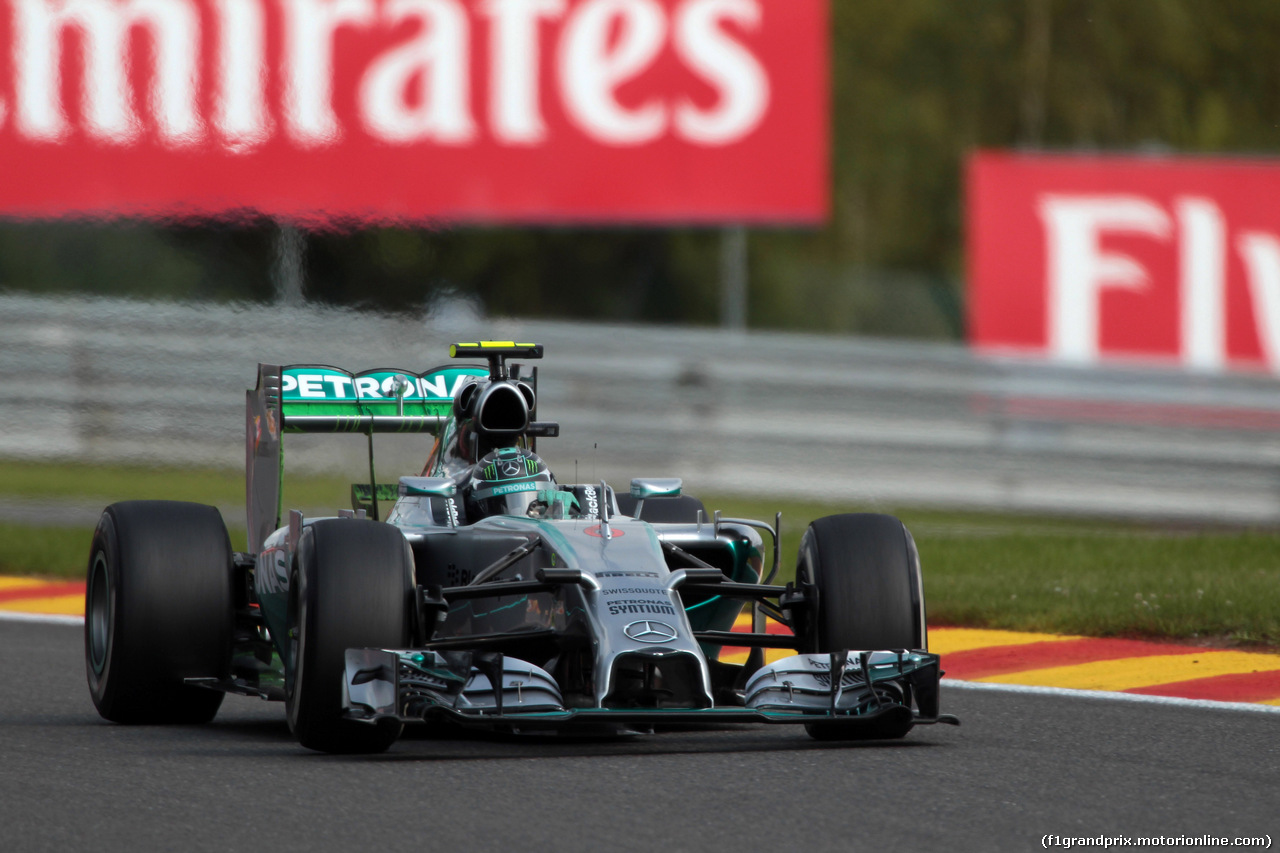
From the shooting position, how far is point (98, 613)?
7266 mm

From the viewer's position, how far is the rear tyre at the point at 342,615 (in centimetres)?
585

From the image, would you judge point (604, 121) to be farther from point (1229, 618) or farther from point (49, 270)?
point (1229, 618)

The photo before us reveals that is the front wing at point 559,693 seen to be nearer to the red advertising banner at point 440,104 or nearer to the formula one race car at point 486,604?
the formula one race car at point 486,604

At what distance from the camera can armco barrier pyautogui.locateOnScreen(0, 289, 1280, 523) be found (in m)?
13.5

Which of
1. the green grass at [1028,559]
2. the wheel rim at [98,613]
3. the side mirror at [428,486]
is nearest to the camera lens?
the side mirror at [428,486]

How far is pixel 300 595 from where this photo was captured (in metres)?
6.01

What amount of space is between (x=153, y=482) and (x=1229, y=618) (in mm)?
7606

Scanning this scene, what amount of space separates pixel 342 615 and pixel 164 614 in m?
1.18

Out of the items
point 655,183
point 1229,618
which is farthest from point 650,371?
point 1229,618

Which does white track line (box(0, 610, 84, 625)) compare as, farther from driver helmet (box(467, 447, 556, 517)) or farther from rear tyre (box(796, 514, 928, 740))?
rear tyre (box(796, 514, 928, 740))

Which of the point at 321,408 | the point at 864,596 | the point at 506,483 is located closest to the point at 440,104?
the point at 321,408

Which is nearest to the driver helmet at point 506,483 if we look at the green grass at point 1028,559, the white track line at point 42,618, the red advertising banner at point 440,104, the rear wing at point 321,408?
the rear wing at point 321,408

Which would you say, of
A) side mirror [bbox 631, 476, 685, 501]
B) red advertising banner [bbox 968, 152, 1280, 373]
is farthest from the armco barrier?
side mirror [bbox 631, 476, 685, 501]

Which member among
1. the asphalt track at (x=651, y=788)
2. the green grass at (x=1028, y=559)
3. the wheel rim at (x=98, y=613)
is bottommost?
the green grass at (x=1028, y=559)
